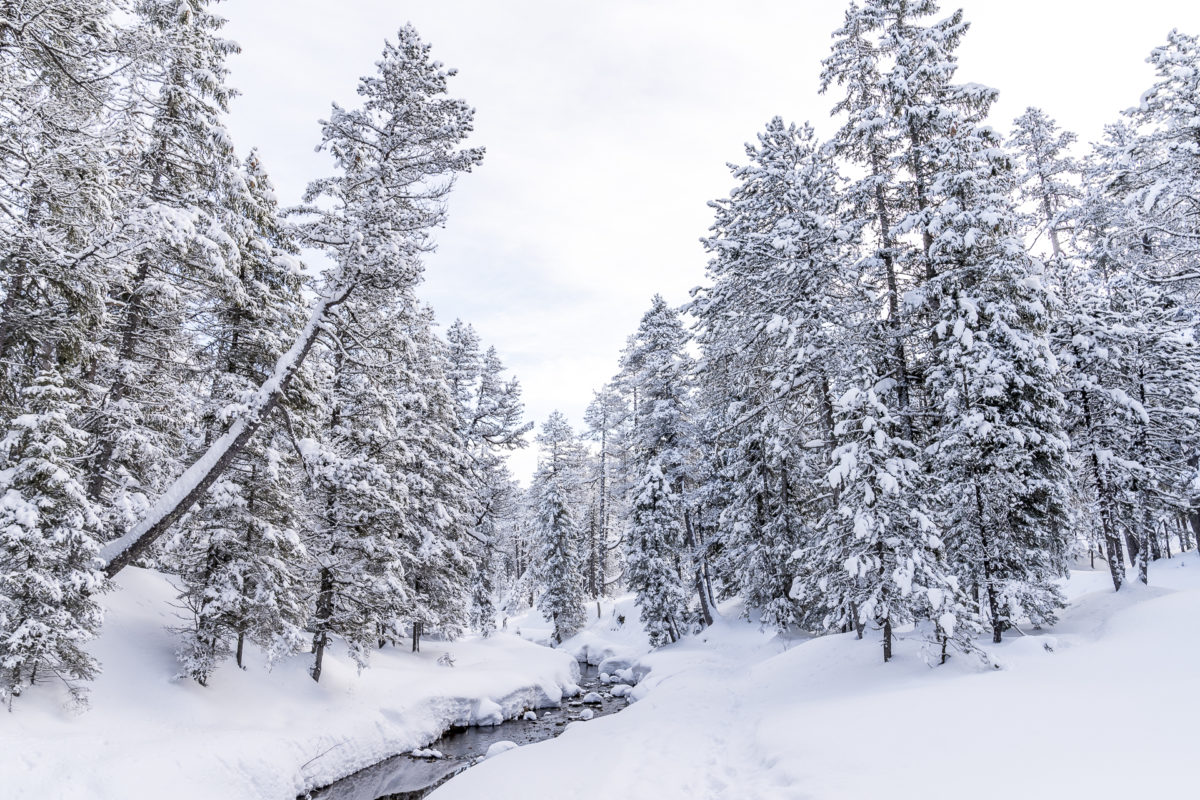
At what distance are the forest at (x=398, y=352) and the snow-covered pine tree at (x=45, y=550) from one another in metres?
0.06

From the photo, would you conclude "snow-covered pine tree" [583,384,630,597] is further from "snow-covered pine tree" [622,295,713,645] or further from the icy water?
the icy water

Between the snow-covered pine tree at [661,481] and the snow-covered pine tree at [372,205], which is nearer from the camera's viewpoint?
the snow-covered pine tree at [372,205]

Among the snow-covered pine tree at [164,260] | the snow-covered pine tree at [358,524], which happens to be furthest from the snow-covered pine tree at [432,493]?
the snow-covered pine tree at [164,260]

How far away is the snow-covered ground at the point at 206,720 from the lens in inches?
377

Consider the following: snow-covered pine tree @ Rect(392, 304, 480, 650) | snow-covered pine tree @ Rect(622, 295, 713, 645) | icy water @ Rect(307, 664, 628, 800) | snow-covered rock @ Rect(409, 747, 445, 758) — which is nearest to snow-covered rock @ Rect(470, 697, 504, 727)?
icy water @ Rect(307, 664, 628, 800)

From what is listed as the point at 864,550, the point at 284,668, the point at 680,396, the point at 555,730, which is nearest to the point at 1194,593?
the point at 864,550

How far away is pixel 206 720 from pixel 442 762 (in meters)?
5.98

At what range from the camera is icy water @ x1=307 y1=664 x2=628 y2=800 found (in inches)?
517

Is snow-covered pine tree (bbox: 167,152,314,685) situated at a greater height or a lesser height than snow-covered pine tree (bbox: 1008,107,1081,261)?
lesser

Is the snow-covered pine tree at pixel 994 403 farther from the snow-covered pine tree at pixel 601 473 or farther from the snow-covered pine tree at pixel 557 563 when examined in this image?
the snow-covered pine tree at pixel 601 473

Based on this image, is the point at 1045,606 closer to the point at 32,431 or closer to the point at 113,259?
the point at 113,259

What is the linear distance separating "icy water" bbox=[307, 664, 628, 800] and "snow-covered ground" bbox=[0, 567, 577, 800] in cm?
41

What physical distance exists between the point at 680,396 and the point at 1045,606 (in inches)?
717

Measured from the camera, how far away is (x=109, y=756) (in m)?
10.0
